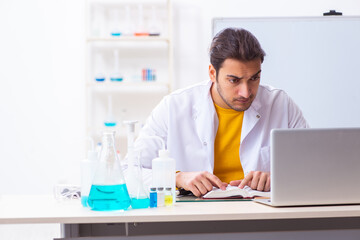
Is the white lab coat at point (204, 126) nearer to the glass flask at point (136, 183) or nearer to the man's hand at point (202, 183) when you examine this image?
the man's hand at point (202, 183)

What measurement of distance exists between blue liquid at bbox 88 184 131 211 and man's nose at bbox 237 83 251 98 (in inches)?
30.4

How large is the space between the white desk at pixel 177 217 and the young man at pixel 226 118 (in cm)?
50

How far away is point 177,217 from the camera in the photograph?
1.08 m

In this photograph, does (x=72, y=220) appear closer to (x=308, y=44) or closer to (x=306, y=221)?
(x=306, y=221)

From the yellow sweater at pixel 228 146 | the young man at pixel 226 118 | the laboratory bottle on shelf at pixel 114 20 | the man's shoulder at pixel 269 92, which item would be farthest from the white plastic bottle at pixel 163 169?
the laboratory bottle on shelf at pixel 114 20

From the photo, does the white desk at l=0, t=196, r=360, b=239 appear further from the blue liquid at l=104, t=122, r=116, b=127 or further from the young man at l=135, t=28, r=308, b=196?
the blue liquid at l=104, t=122, r=116, b=127

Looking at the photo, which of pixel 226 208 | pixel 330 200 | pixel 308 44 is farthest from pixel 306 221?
pixel 308 44

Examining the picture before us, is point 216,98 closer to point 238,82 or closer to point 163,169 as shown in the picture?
point 238,82

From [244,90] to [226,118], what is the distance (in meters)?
0.20

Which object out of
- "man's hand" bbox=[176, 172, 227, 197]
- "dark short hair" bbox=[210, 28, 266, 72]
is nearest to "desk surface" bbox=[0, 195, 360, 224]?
"man's hand" bbox=[176, 172, 227, 197]

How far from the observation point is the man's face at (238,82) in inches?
69.7

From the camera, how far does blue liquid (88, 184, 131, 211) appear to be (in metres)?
1.14

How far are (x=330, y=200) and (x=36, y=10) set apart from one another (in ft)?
10.4

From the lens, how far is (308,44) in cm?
269
